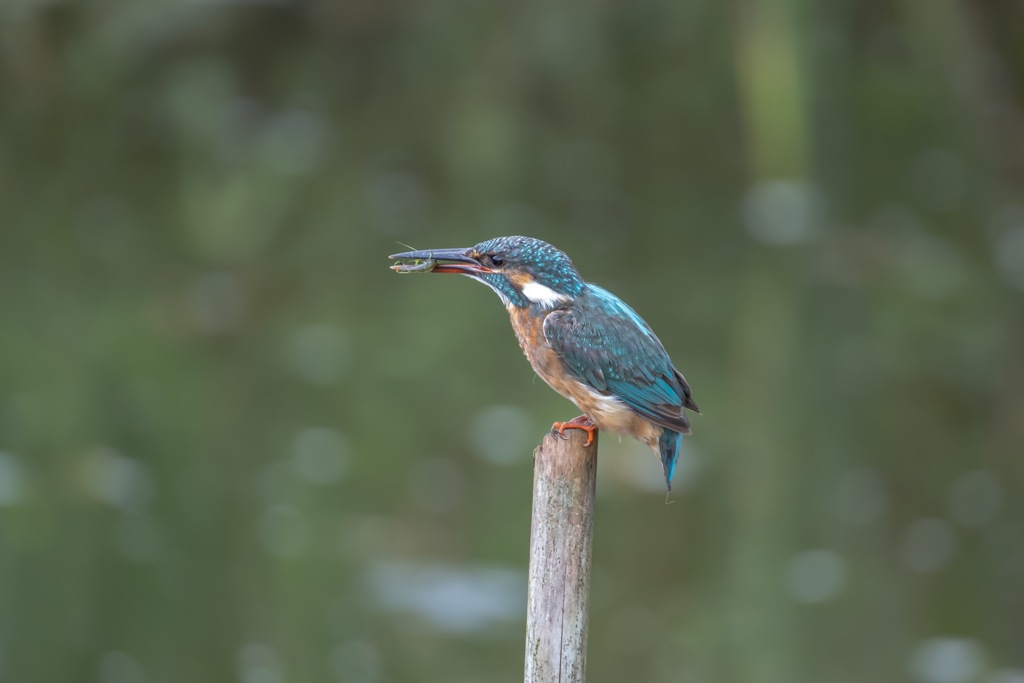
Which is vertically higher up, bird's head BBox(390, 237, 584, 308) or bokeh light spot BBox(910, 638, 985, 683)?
bokeh light spot BBox(910, 638, 985, 683)

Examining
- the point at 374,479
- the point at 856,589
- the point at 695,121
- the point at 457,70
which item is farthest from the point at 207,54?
the point at 856,589

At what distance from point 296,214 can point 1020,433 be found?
6327 mm

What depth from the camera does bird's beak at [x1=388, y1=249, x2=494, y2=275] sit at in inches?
116

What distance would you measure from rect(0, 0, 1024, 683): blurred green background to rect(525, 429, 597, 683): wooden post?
3.10 metres

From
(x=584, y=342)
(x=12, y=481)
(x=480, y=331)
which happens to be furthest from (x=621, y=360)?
(x=480, y=331)

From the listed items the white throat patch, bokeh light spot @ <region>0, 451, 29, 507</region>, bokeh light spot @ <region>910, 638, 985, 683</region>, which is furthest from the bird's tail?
bokeh light spot @ <region>0, 451, 29, 507</region>

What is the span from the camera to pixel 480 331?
943 centimetres

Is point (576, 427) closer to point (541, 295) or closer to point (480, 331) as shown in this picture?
point (541, 295)

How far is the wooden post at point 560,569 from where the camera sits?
2.55 m

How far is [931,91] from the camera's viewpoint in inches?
519

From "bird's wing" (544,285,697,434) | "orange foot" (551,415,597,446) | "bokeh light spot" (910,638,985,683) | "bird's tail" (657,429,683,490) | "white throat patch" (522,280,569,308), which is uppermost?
"bokeh light spot" (910,638,985,683)

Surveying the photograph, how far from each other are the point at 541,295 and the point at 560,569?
0.70 m

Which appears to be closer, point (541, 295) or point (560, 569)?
point (560, 569)

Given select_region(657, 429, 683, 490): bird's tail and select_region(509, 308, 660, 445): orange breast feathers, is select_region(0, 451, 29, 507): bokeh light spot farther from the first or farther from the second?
select_region(657, 429, 683, 490): bird's tail
